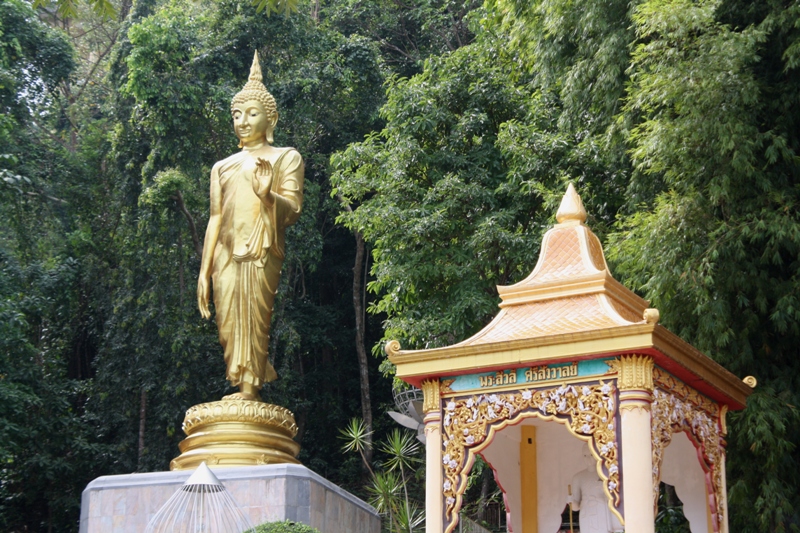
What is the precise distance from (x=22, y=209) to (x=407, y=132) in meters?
7.36

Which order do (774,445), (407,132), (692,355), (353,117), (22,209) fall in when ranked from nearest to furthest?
(692,355) → (774,445) → (407,132) → (22,209) → (353,117)

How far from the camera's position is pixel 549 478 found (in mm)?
8562

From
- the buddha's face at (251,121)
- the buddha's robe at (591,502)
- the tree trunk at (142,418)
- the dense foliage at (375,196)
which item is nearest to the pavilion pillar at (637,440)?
the buddha's robe at (591,502)

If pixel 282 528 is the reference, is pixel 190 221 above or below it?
above

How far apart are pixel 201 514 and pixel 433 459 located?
10.3 feet

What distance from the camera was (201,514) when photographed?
30.4ft

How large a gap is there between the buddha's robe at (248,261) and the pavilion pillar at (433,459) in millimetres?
4445

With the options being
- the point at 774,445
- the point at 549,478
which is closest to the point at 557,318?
the point at 549,478

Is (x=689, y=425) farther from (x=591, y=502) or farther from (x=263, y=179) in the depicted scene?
(x=263, y=179)

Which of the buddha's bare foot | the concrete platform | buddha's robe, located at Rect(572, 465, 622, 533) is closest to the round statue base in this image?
the buddha's bare foot

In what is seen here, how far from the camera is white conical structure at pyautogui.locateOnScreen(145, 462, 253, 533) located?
917cm

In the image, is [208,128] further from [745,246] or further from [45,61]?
[745,246]

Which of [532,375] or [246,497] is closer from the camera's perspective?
[532,375]

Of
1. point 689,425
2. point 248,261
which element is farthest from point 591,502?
point 248,261
